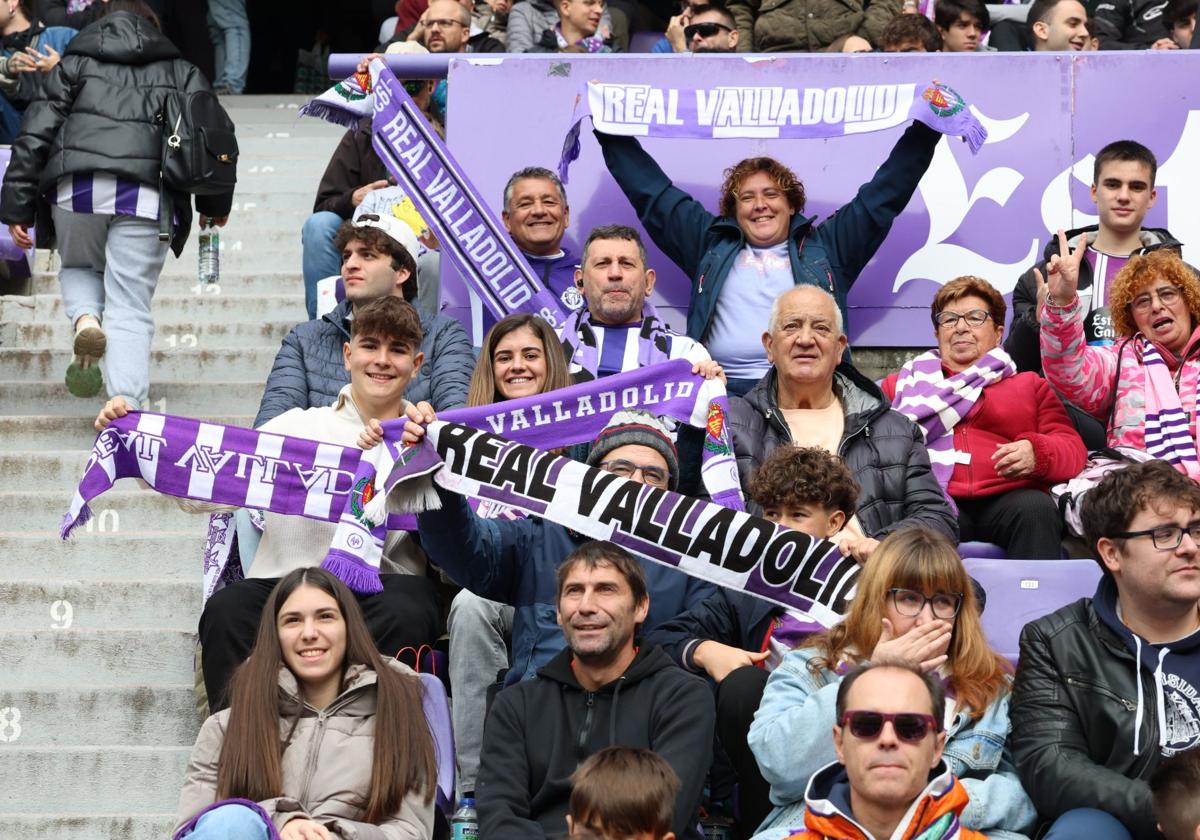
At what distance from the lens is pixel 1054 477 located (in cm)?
699

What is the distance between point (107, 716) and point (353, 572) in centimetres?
117

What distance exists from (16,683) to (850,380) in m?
3.16

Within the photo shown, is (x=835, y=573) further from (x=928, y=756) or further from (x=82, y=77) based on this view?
(x=82, y=77)

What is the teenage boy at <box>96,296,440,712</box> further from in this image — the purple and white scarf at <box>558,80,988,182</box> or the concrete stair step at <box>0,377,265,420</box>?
the purple and white scarf at <box>558,80,988,182</box>

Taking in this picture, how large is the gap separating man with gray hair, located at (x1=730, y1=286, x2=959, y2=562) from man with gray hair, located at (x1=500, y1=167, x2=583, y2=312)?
1.58 m

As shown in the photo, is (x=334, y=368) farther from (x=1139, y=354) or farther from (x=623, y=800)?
(x=623, y=800)

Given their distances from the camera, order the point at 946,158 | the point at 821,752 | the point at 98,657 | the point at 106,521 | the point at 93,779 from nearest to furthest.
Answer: the point at 821,752
the point at 93,779
the point at 98,657
the point at 106,521
the point at 946,158

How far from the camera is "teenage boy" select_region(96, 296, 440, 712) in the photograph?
245 inches

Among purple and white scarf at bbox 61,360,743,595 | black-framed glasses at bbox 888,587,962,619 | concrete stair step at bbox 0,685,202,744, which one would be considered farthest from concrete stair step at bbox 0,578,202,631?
black-framed glasses at bbox 888,587,962,619

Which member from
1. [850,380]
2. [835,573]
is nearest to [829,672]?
[835,573]

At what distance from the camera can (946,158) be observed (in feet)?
29.4

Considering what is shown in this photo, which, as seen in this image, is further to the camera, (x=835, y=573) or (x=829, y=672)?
(x=835, y=573)

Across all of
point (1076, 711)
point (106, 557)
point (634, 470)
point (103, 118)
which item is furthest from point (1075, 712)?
point (103, 118)

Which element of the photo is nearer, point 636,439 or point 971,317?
point 636,439
